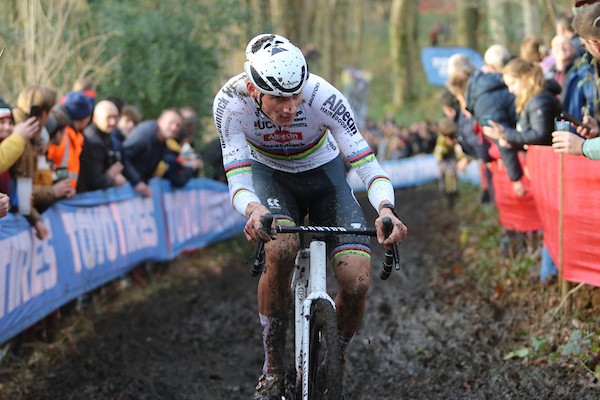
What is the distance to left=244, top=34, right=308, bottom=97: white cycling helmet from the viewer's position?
4.41 meters

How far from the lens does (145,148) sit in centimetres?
984

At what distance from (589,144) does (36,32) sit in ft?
24.8

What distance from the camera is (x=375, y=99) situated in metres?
46.3

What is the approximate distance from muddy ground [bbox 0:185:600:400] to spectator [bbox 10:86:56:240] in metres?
1.12

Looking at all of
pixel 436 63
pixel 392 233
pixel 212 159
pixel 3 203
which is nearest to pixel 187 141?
pixel 212 159

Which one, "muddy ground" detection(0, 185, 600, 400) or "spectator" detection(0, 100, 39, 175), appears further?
"spectator" detection(0, 100, 39, 175)

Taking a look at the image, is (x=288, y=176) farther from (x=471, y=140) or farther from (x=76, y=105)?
(x=471, y=140)

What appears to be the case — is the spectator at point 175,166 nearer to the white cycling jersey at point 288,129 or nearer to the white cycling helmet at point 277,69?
the white cycling jersey at point 288,129

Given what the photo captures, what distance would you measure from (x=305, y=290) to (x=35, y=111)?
3194mm

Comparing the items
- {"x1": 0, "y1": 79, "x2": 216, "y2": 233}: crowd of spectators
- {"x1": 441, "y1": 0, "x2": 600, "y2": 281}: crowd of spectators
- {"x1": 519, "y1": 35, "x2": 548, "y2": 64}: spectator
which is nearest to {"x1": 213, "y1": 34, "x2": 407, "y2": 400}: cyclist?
{"x1": 441, "y1": 0, "x2": 600, "y2": 281}: crowd of spectators

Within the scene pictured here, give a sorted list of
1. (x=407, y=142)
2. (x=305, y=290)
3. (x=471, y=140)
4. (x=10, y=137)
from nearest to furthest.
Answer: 1. (x=305, y=290)
2. (x=10, y=137)
3. (x=471, y=140)
4. (x=407, y=142)

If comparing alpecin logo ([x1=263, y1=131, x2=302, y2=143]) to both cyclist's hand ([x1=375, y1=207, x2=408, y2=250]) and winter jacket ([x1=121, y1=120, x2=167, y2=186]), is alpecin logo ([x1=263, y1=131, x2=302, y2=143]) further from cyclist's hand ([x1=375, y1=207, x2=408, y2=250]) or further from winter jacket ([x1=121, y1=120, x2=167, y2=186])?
winter jacket ([x1=121, y1=120, x2=167, y2=186])

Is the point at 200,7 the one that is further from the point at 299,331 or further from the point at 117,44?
the point at 299,331

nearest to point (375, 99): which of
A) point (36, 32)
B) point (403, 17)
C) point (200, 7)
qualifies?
point (403, 17)
